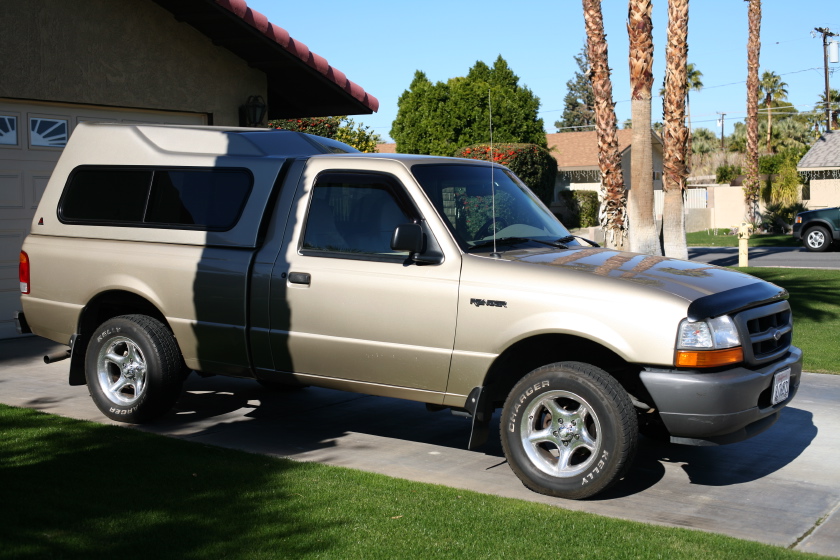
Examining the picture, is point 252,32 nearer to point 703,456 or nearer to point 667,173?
point 703,456

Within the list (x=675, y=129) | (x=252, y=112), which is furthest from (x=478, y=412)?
(x=675, y=129)

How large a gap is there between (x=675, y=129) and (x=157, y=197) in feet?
44.9

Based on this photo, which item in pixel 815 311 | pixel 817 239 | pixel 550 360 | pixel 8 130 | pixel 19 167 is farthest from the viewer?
pixel 817 239

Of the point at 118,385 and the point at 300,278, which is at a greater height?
the point at 300,278

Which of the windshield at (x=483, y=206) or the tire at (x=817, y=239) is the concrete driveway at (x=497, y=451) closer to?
the windshield at (x=483, y=206)

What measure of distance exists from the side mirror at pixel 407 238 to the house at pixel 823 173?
37129 millimetres

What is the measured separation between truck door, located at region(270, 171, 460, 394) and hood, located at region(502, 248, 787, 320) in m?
0.67

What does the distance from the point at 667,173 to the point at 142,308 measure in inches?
547

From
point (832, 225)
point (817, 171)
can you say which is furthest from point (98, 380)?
point (817, 171)

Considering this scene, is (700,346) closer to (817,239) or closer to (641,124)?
(641,124)

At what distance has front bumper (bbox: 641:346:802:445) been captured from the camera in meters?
5.38

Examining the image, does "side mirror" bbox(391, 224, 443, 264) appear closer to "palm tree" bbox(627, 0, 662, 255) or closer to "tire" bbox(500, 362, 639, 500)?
"tire" bbox(500, 362, 639, 500)

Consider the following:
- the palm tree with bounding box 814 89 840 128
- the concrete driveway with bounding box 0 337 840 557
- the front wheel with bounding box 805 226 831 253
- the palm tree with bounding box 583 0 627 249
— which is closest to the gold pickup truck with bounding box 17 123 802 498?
the concrete driveway with bounding box 0 337 840 557

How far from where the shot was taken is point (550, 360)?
622 centimetres
